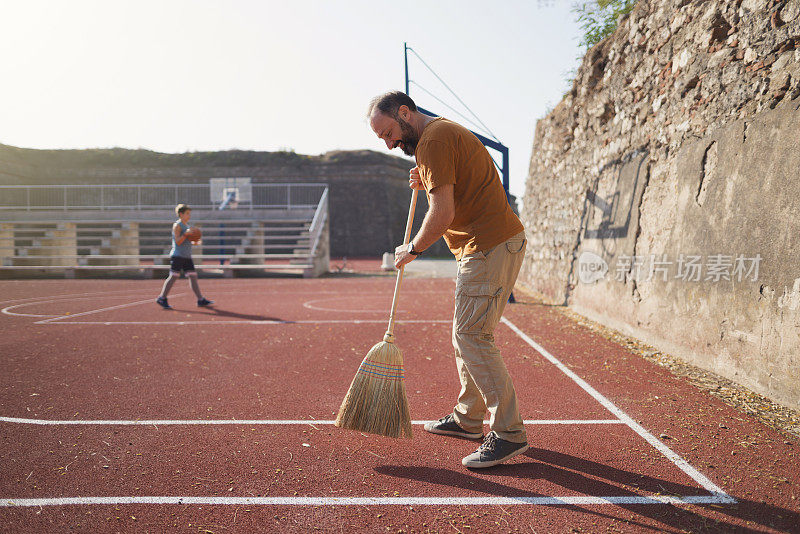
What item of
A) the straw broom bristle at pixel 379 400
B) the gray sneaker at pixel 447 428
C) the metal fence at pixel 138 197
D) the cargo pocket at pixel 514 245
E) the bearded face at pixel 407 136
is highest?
the metal fence at pixel 138 197

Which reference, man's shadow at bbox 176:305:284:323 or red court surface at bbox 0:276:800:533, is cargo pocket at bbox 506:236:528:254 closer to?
red court surface at bbox 0:276:800:533

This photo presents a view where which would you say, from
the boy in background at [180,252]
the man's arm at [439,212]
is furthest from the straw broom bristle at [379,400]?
the boy in background at [180,252]

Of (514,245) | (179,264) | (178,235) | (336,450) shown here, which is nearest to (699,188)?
(514,245)

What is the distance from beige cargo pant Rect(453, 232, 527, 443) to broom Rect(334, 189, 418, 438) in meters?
0.45

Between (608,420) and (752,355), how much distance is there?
63.1 inches

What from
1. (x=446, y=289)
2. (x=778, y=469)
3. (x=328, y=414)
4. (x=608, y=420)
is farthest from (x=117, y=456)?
(x=446, y=289)

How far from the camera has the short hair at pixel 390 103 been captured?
310 centimetres

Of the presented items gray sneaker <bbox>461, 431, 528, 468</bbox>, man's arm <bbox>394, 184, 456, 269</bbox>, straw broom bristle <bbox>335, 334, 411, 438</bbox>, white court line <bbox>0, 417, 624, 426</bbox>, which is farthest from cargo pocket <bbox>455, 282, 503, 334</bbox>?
white court line <bbox>0, 417, 624, 426</bbox>

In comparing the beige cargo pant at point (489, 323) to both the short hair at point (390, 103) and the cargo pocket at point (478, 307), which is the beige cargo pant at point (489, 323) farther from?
the short hair at point (390, 103)

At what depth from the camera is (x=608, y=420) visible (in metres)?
3.93

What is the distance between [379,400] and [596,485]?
4.47ft

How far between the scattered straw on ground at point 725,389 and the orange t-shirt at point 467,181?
2.53 metres

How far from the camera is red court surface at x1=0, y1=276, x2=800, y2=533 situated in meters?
2.57

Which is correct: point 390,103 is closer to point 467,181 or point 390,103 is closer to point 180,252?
point 467,181
